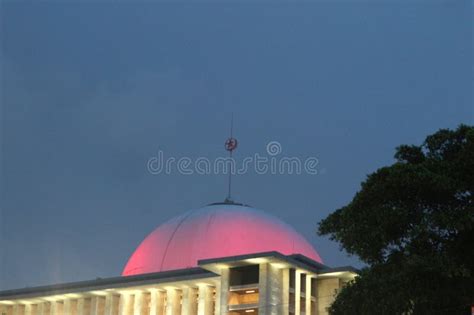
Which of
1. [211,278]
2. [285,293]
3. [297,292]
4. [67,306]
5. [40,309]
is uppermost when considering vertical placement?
[211,278]

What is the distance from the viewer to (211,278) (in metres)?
42.2

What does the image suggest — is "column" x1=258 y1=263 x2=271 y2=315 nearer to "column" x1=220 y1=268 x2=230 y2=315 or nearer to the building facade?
the building facade

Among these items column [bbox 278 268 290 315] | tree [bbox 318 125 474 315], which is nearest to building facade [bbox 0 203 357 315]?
column [bbox 278 268 290 315]

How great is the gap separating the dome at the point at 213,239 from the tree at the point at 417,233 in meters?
17.0

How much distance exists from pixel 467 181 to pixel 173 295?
20652 mm

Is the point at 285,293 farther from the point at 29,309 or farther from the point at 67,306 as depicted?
the point at 29,309

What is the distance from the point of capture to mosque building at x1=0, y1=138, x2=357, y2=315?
40875mm

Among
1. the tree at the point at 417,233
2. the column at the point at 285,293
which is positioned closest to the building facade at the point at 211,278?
the column at the point at 285,293

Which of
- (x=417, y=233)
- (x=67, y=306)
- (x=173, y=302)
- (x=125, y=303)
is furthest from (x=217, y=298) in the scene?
(x=417, y=233)

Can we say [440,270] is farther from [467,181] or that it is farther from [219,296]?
[219,296]

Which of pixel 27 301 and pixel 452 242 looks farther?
pixel 27 301

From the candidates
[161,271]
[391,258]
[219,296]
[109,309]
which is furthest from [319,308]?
[391,258]

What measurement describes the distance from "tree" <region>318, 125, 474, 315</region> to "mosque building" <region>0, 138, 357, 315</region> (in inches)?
503

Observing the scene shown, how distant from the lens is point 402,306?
87.7ft
